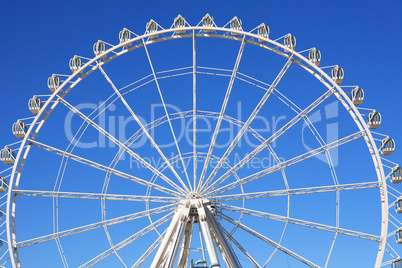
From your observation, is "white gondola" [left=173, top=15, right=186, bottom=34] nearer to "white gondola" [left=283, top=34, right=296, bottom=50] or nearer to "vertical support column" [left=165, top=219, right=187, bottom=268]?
"white gondola" [left=283, top=34, right=296, bottom=50]

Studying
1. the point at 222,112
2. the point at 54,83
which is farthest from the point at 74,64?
the point at 222,112

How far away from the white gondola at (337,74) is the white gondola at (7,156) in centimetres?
1843

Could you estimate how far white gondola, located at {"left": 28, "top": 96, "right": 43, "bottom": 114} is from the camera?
128ft

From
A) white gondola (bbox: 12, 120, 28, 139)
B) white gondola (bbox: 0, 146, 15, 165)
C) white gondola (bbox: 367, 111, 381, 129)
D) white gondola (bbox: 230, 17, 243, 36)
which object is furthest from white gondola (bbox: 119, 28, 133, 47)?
white gondola (bbox: 367, 111, 381, 129)

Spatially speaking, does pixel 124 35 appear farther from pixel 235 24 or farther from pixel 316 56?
pixel 316 56

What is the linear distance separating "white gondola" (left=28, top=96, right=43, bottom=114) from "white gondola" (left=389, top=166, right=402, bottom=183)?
19.9 meters

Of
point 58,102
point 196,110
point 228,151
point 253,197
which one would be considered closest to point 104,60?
point 58,102

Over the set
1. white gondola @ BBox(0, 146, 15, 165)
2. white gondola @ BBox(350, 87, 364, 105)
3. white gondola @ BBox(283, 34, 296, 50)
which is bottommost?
white gondola @ BBox(0, 146, 15, 165)

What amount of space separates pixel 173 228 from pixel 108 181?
472 centimetres

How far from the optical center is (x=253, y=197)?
3650 centimetres

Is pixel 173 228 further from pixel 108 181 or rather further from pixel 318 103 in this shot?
pixel 318 103

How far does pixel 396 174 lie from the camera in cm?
3734

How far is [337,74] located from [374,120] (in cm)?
332

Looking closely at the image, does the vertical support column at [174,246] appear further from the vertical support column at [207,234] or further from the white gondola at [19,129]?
the white gondola at [19,129]
